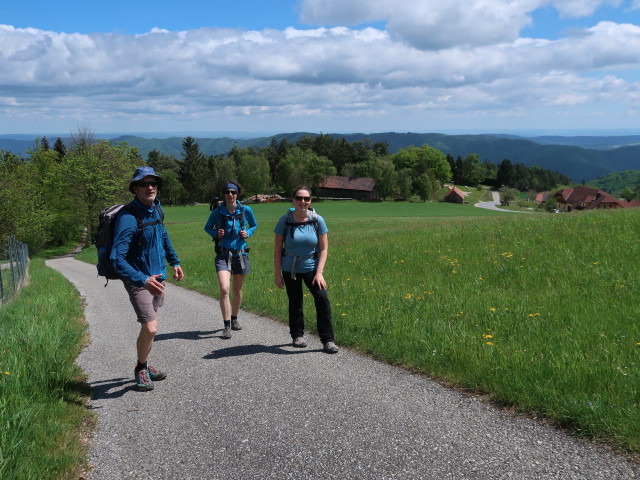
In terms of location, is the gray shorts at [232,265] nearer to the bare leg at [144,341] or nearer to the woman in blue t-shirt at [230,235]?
the woman in blue t-shirt at [230,235]

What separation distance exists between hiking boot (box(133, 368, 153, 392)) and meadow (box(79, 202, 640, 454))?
8.28 ft

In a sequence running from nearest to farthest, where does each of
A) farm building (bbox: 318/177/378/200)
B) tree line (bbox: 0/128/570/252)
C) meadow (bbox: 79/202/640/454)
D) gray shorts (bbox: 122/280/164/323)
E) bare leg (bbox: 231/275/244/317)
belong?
meadow (bbox: 79/202/640/454)
gray shorts (bbox: 122/280/164/323)
bare leg (bbox: 231/275/244/317)
tree line (bbox: 0/128/570/252)
farm building (bbox: 318/177/378/200)

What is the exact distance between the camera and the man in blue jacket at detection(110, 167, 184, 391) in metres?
4.92

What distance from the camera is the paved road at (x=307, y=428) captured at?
11.5 feet

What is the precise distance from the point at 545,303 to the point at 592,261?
3.49 meters

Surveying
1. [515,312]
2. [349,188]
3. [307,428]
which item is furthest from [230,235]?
[349,188]

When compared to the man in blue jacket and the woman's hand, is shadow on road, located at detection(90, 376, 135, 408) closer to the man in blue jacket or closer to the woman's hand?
the man in blue jacket

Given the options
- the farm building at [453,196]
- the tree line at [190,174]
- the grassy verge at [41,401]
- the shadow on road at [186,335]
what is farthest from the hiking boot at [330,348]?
the farm building at [453,196]

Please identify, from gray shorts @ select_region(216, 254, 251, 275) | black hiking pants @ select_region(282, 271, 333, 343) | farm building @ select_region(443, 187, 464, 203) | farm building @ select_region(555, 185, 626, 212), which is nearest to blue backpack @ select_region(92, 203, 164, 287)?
black hiking pants @ select_region(282, 271, 333, 343)

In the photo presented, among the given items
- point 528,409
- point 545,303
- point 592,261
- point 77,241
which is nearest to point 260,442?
point 528,409

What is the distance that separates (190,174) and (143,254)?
10236 centimetres

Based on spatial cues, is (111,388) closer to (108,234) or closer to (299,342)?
(108,234)

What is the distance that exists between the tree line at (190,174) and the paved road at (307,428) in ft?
138

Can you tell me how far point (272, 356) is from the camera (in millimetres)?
6289
